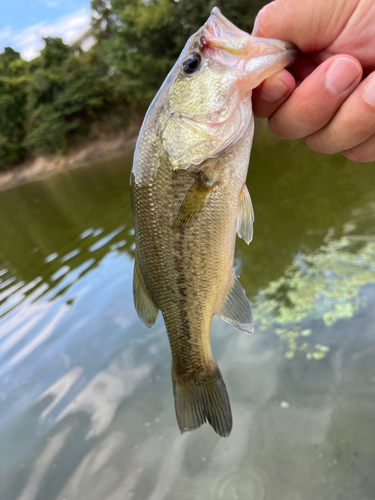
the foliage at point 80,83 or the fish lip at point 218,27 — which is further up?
the foliage at point 80,83

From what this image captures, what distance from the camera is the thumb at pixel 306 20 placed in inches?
55.2

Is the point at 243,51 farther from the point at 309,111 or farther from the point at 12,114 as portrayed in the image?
the point at 12,114

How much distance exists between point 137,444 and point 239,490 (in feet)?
3.34

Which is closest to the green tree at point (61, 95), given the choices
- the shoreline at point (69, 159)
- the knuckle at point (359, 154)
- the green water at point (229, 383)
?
the shoreline at point (69, 159)

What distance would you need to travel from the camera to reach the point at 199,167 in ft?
4.79

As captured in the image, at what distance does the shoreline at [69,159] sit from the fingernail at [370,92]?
2595 cm

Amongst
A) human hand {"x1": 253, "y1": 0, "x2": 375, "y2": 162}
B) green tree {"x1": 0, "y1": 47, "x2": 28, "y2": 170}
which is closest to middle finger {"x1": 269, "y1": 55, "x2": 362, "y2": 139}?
human hand {"x1": 253, "y1": 0, "x2": 375, "y2": 162}

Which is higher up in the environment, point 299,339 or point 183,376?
point 183,376

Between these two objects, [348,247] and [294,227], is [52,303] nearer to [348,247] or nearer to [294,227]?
[294,227]

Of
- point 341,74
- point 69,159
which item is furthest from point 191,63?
point 69,159

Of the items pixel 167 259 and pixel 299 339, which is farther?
pixel 299 339

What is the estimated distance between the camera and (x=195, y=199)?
4.86 ft

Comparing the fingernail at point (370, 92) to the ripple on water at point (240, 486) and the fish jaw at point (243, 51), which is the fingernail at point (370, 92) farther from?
the ripple on water at point (240, 486)

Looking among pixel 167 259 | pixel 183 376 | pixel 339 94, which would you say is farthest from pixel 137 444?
pixel 339 94
